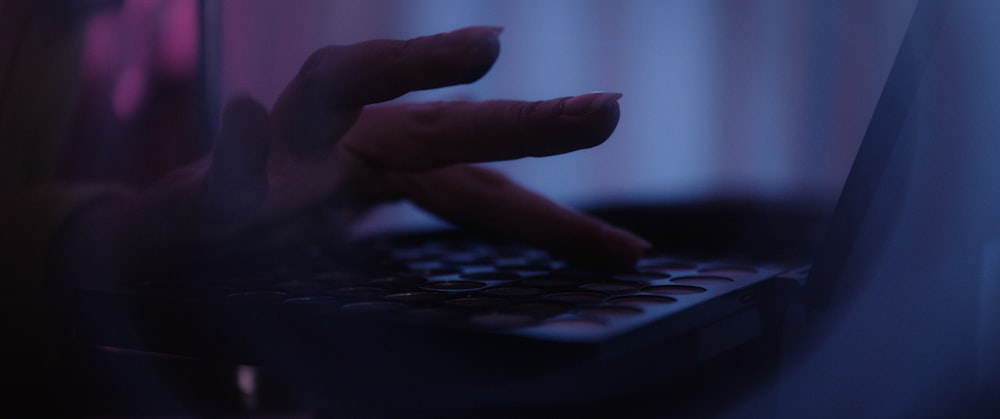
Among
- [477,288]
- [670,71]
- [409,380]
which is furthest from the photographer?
[670,71]

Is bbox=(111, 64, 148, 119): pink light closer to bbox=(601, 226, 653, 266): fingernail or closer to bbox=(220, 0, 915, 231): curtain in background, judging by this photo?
bbox=(220, 0, 915, 231): curtain in background

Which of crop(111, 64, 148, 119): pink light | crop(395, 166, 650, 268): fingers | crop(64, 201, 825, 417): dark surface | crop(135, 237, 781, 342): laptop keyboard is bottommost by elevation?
crop(64, 201, 825, 417): dark surface

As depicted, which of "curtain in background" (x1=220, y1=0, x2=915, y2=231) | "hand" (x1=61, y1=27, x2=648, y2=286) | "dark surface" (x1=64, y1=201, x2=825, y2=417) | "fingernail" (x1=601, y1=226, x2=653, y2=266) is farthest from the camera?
"curtain in background" (x1=220, y1=0, x2=915, y2=231)

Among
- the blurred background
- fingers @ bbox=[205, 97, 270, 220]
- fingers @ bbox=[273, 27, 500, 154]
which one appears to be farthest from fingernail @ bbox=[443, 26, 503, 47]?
the blurred background

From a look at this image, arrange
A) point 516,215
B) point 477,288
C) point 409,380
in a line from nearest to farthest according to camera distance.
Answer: point 409,380, point 477,288, point 516,215

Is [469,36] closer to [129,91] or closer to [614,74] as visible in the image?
[614,74]

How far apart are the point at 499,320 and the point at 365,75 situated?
17 centimetres

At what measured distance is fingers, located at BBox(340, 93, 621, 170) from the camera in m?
0.35

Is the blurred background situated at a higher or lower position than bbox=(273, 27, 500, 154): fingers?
higher

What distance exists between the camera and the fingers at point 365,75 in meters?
0.35

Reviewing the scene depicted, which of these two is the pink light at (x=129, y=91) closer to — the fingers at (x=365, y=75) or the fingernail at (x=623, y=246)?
the fingers at (x=365, y=75)

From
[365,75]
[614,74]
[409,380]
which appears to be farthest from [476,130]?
[614,74]

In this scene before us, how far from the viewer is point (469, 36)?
0.34 m

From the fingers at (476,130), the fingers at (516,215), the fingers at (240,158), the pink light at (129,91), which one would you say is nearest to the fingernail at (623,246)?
the fingers at (516,215)
